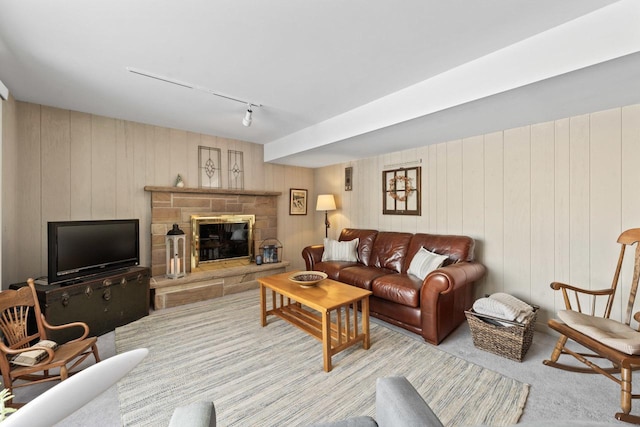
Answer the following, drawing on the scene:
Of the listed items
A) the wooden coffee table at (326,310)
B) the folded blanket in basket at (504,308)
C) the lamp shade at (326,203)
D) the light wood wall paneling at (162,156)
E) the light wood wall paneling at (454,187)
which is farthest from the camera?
the lamp shade at (326,203)

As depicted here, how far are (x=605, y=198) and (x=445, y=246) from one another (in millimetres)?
1429

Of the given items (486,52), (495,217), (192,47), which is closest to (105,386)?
(192,47)

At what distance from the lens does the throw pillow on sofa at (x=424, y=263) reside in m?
3.02

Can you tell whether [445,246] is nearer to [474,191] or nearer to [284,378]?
[474,191]

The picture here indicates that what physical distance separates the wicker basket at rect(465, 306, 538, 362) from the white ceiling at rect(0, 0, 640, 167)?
72.3 inches

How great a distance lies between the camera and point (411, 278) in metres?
3.07

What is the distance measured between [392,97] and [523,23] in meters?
1.14

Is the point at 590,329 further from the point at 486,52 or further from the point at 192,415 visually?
the point at 192,415

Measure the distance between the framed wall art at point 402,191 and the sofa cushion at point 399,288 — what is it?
1.16 meters

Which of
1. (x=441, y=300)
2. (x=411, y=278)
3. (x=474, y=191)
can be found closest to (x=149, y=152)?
(x=411, y=278)

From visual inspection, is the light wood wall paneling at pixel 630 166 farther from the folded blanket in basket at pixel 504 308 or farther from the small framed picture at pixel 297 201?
the small framed picture at pixel 297 201

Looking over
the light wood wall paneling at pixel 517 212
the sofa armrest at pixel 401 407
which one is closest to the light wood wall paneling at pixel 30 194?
the sofa armrest at pixel 401 407

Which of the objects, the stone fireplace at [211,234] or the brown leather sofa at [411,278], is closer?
the brown leather sofa at [411,278]

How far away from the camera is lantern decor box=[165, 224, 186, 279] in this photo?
3689 millimetres
